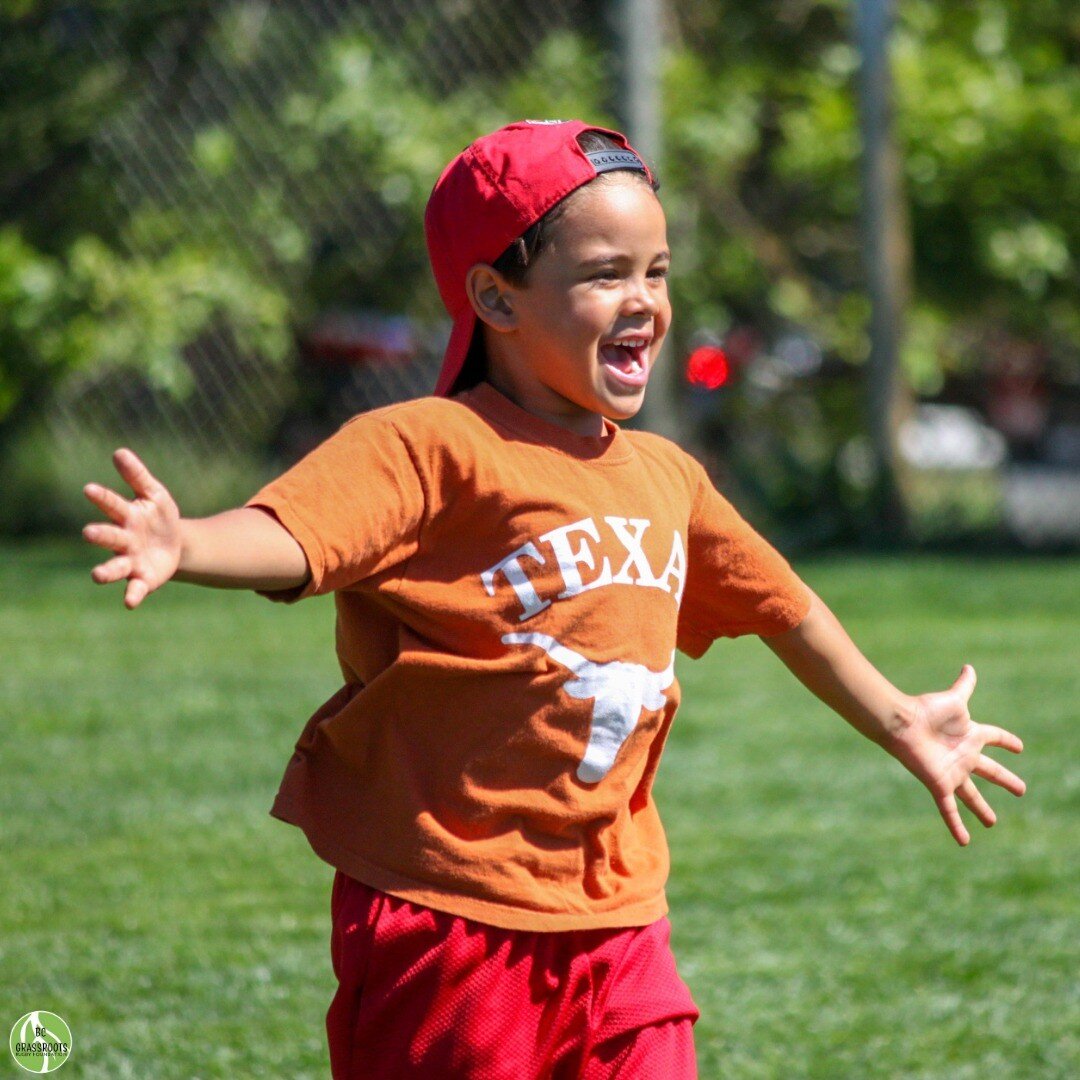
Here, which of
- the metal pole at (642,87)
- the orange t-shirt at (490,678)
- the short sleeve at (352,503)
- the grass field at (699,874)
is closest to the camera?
the short sleeve at (352,503)

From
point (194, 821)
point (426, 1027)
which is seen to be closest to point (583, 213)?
point (426, 1027)

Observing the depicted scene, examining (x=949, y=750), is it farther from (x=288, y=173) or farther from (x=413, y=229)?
(x=288, y=173)

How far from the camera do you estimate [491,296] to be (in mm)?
2004

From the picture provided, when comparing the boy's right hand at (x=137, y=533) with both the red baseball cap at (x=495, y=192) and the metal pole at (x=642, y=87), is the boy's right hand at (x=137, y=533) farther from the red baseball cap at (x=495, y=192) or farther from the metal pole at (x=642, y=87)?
the metal pole at (x=642, y=87)

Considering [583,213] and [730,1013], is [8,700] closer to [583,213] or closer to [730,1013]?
[730,1013]

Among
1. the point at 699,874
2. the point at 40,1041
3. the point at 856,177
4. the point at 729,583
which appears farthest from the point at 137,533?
the point at 856,177

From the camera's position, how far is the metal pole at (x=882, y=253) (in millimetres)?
9273

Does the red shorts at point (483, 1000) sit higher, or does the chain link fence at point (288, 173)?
the red shorts at point (483, 1000)

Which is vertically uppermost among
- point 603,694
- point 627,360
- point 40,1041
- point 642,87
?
point 627,360

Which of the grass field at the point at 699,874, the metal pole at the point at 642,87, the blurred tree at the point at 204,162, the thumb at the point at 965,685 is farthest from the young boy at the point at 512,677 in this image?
the blurred tree at the point at 204,162

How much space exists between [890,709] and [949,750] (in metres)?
0.10

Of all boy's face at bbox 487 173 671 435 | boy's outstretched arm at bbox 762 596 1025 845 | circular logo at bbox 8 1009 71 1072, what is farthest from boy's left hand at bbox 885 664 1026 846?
circular logo at bbox 8 1009 71 1072

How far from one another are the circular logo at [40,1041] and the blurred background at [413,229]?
5.75m

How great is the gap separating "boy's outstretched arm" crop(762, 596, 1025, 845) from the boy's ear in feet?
1.90
